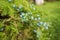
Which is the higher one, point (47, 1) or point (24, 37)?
point (24, 37)

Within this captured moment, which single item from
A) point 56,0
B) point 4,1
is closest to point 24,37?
point 4,1

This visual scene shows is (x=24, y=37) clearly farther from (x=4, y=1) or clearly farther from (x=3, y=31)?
(x=4, y=1)

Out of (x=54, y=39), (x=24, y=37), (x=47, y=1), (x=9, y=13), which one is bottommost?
(x=47, y=1)

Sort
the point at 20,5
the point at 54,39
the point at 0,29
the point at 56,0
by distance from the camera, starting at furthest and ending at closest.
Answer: the point at 56,0, the point at 54,39, the point at 20,5, the point at 0,29

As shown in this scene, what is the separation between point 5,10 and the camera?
101 inches

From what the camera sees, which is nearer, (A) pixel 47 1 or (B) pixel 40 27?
(B) pixel 40 27

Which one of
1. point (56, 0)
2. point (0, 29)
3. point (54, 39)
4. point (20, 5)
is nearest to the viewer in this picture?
point (0, 29)

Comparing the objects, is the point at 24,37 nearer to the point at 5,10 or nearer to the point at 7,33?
the point at 7,33

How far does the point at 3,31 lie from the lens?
253 cm

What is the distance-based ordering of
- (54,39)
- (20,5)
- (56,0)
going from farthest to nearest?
(56,0), (54,39), (20,5)

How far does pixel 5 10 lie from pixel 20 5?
220mm

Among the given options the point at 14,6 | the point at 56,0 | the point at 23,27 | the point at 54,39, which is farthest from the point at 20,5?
the point at 56,0

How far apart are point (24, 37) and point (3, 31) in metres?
0.27

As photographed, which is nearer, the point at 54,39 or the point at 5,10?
the point at 5,10
